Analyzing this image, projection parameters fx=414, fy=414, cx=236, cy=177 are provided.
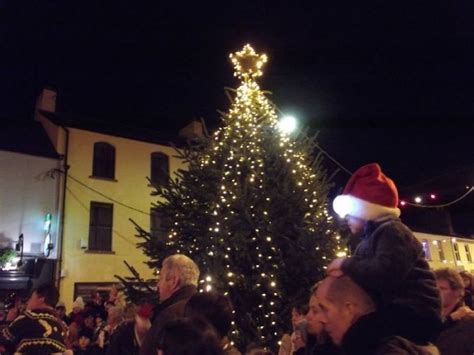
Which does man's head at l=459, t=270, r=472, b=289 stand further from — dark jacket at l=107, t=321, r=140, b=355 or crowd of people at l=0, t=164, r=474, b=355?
dark jacket at l=107, t=321, r=140, b=355

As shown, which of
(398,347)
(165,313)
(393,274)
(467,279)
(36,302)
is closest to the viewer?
(398,347)

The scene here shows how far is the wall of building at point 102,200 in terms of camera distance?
1694 centimetres

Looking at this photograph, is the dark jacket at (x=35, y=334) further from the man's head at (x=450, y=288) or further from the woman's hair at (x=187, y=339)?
the man's head at (x=450, y=288)

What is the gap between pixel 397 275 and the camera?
7.07 ft

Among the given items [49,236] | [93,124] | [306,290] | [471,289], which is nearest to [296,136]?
[306,290]

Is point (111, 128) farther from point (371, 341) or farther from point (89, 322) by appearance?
point (371, 341)

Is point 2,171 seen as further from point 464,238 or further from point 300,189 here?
point 464,238

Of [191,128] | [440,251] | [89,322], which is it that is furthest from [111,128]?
[440,251]

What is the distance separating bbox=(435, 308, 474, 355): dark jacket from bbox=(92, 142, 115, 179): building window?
56.7 feet

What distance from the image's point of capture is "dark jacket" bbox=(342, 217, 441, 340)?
203 cm

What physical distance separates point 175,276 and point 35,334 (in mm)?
1950

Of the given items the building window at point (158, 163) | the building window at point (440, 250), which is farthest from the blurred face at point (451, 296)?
the building window at point (440, 250)

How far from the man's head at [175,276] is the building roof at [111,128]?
1434 centimetres

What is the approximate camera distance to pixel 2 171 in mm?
16312
